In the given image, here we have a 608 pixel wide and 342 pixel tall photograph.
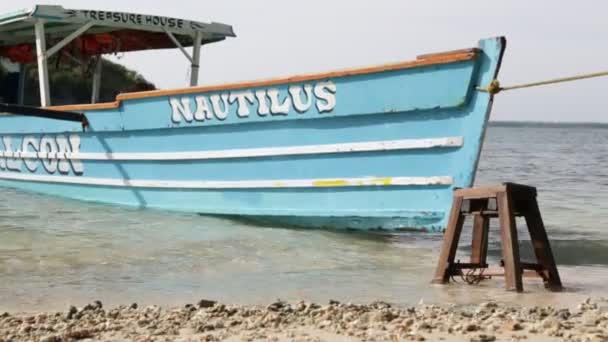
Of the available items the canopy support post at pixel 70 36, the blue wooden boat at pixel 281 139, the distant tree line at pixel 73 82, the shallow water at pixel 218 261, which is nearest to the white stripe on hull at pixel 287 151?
the blue wooden boat at pixel 281 139

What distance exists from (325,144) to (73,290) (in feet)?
9.72

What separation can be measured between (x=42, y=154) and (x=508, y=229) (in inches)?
288

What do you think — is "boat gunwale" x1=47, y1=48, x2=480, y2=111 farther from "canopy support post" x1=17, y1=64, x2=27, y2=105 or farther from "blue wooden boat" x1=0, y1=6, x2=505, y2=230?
"canopy support post" x1=17, y1=64, x2=27, y2=105

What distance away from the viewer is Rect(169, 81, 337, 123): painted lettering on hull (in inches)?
306

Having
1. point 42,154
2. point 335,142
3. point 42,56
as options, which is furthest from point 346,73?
point 42,154

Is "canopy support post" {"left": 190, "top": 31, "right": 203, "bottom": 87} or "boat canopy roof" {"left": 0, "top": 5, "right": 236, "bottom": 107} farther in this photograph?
"canopy support post" {"left": 190, "top": 31, "right": 203, "bottom": 87}

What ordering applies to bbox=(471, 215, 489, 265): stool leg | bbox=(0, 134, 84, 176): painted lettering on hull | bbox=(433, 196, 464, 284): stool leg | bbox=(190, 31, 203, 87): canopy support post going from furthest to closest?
bbox=(190, 31, 203, 87): canopy support post, bbox=(0, 134, 84, 176): painted lettering on hull, bbox=(471, 215, 489, 265): stool leg, bbox=(433, 196, 464, 284): stool leg

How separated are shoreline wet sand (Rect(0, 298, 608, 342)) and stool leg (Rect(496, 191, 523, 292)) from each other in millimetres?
665

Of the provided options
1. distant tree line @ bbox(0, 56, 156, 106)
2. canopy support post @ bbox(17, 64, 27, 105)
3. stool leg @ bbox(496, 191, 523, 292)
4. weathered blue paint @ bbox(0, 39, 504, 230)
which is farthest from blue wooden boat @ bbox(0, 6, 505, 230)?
canopy support post @ bbox(17, 64, 27, 105)

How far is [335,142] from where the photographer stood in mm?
7785

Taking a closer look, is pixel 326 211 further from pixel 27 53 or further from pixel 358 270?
pixel 27 53

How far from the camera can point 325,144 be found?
7.86m

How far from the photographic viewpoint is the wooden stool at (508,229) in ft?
18.2

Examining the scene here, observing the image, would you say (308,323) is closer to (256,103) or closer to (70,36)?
(256,103)
